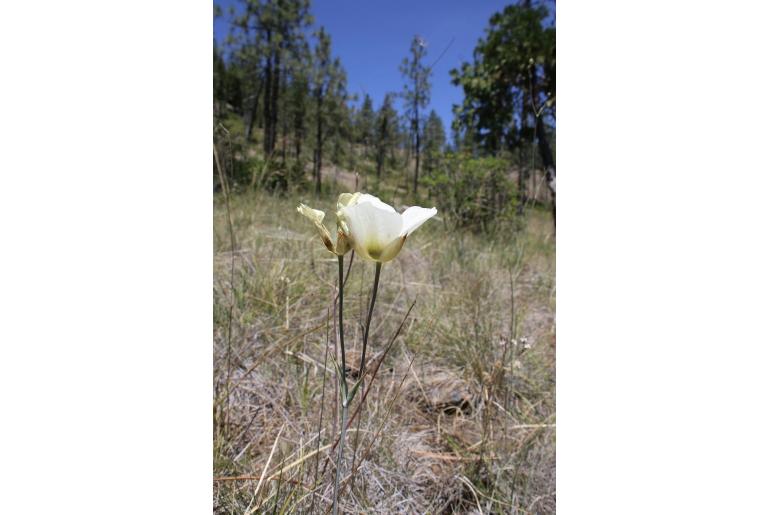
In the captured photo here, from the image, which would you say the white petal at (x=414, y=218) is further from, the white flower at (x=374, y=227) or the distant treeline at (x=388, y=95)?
the distant treeline at (x=388, y=95)

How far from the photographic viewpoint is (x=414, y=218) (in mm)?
261

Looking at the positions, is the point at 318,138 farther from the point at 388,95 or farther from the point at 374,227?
the point at 374,227

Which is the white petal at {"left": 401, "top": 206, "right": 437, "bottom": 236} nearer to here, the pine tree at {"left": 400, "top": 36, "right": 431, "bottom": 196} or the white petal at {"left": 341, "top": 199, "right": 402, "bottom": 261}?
the white petal at {"left": 341, "top": 199, "right": 402, "bottom": 261}

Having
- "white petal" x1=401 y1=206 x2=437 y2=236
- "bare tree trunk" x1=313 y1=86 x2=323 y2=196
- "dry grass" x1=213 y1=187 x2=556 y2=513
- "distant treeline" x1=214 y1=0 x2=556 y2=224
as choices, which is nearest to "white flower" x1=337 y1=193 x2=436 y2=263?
"white petal" x1=401 y1=206 x2=437 y2=236

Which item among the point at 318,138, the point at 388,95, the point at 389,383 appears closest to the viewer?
the point at 389,383

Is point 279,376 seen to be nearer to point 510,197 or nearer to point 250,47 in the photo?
point 250,47

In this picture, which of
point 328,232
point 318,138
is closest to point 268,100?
point 318,138

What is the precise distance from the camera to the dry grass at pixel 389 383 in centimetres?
49

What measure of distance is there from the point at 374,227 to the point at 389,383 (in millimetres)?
486

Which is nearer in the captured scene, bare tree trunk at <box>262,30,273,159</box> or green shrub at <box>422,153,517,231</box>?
bare tree trunk at <box>262,30,273,159</box>

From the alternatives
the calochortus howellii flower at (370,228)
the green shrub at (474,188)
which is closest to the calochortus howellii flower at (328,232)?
the calochortus howellii flower at (370,228)

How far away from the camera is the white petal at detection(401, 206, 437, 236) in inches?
9.6
